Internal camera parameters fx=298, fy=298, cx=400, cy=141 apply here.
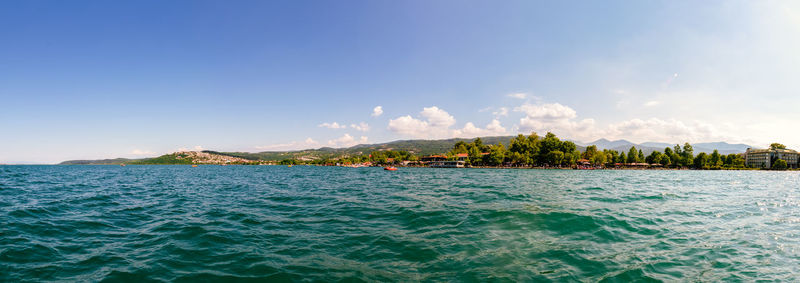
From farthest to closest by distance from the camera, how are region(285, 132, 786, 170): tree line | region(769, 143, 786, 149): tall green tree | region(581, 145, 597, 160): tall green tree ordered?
1. region(769, 143, 786, 149): tall green tree
2. region(581, 145, 597, 160): tall green tree
3. region(285, 132, 786, 170): tree line

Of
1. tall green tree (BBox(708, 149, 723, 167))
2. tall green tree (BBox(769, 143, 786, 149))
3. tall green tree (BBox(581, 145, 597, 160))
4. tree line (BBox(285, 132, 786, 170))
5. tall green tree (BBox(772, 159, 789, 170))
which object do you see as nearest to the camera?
tree line (BBox(285, 132, 786, 170))

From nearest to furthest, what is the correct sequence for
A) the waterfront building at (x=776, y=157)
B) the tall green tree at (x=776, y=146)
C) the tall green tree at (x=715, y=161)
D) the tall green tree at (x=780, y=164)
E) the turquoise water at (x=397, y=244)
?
the turquoise water at (x=397, y=244), the tall green tree at (x=780, y=164), the tall green tree at (x=715, y=161), the waterfront building at (x=776, y=157), the tall green tree at (x=776, y=146)

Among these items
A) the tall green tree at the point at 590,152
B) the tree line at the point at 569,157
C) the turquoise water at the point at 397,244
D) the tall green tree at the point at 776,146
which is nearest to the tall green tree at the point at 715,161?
the tree line at the point at 569,157

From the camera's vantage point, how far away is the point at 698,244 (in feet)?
31.2

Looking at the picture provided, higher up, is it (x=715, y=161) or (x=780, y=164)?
(x=715, y=161)

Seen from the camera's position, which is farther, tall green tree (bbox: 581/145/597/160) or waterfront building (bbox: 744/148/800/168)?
tall green tree (bbox: 581/145/597/160)

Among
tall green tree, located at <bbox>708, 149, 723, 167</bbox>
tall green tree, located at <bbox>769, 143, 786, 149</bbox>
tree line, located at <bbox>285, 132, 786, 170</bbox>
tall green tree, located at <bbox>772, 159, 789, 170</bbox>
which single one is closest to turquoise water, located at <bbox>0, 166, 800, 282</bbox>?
tree line, located at <bbox>285, 132, 786, 170</bbox>

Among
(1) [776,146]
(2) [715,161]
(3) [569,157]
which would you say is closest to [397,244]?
(3) [569,157]

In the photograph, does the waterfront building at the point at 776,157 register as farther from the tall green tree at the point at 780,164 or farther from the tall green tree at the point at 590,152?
the tall green tree at the point at 590,152

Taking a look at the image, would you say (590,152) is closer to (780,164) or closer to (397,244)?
(780,164)

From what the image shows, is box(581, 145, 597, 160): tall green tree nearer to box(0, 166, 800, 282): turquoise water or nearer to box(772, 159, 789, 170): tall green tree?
box(772, 159, 789, 170): tall green tree

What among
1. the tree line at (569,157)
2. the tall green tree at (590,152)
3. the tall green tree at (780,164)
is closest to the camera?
the tree line at (569,157)

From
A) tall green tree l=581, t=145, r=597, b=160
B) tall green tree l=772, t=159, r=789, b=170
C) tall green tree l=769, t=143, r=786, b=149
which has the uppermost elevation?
tall green tree l=769, t=143, r=786, b=149

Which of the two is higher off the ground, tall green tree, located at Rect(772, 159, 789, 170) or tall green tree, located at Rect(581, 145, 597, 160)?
tall green tree, located at Rect(581, 145, 597, 160)
